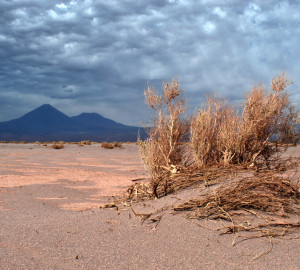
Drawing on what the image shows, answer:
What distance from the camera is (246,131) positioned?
320 inches

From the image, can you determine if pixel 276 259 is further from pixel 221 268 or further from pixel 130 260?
pixel 130 260

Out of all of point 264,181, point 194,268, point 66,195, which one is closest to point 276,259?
point 194,268

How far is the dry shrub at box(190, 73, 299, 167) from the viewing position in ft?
26.9

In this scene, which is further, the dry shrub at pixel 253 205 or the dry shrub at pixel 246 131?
the dry shrub at pixel 246 131

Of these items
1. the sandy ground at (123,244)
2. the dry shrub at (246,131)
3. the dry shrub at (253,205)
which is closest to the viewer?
the sandy ground at (123,244)

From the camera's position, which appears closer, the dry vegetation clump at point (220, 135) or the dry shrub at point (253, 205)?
the dry shrub at point (253, 205)

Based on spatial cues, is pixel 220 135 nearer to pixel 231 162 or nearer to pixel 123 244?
pixel 231 162

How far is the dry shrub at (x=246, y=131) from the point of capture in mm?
8195

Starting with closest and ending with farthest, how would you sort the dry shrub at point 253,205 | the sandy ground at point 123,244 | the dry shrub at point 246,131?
the sandy ground at point 123,244
the dry shrub at point 253,205
the dry shrub at point 246,131

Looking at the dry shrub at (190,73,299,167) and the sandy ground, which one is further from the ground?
A: the dry shrub at (190,73,299,167)

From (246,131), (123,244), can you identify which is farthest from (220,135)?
(123,244)

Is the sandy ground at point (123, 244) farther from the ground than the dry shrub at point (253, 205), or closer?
closer

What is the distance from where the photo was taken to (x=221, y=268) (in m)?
3.96

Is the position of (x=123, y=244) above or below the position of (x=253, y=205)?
below
